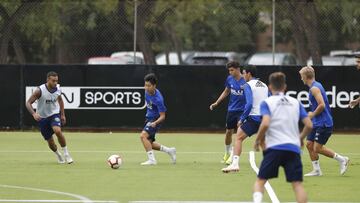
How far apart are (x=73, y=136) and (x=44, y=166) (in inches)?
351

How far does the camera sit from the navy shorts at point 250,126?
55.0 ft

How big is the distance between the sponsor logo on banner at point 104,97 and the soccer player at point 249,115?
37.5 feet

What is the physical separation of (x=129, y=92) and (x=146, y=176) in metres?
12.4

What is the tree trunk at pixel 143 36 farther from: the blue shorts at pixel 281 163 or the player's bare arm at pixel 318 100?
the blue shorts at pixel 281 163

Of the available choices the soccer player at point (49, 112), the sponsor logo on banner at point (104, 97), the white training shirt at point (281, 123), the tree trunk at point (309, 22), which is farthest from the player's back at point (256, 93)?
the tree trunk at point (309, 22)

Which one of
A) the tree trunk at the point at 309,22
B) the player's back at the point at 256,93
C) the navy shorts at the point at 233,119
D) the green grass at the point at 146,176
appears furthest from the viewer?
the tree trunk at the point at 309,22

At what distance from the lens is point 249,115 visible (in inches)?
660

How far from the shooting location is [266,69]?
2812 cm

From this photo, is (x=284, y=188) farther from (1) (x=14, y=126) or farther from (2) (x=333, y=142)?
(1) (x=14, y=126)

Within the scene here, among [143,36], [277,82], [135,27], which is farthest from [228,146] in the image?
[143,36]

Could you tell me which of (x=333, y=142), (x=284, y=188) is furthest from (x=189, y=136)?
(x=284, y=188)

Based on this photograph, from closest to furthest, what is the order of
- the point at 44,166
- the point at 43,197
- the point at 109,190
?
1. the point at 43,197
2. the point at 109,190
3. the point at 44,166

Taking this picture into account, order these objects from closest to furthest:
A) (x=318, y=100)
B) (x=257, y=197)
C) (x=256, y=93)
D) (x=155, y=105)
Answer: (x=257, y=197) < (x=318, y=100) < (x=256, y=93) < (x=155, y=105)

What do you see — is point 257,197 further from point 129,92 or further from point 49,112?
point 129,92
